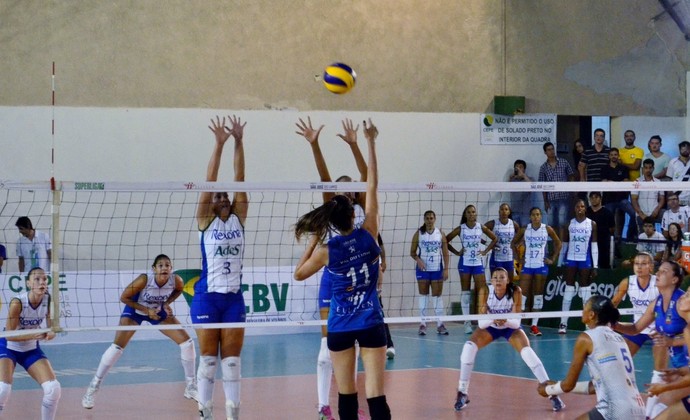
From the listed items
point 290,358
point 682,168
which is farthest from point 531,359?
point 682,168

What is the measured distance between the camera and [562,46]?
20.8 metres

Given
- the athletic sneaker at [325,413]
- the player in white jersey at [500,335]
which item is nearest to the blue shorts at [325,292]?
the athletic sneaker at [325,413]

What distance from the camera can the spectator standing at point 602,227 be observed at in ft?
59.4

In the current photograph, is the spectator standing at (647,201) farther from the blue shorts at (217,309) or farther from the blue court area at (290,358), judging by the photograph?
the blue shorts at (217,309)

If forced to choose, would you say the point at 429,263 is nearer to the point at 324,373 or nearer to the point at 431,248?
the point at 431,248

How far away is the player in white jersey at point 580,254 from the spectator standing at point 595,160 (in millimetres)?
1989

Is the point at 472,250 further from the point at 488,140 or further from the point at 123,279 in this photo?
the point at 123,279

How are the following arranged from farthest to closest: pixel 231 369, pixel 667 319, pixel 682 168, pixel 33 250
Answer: pixel 682 168 < pixel 33 250 < pixel 667 319 < pixel 231 369

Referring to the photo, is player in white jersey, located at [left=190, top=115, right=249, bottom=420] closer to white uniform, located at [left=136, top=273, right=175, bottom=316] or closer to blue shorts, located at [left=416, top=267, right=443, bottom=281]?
white uniform, located at [left=136, top=273, right=175, bottom=316]

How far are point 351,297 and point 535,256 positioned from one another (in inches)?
441

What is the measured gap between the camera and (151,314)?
10555 mm

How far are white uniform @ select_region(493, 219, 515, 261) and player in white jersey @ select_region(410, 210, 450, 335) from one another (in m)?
1.02

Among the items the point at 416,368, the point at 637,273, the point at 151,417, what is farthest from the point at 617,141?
the point at 151,417

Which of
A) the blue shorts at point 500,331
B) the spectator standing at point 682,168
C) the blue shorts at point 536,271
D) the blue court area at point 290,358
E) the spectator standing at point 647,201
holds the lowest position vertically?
the blue court area at point 290,358
